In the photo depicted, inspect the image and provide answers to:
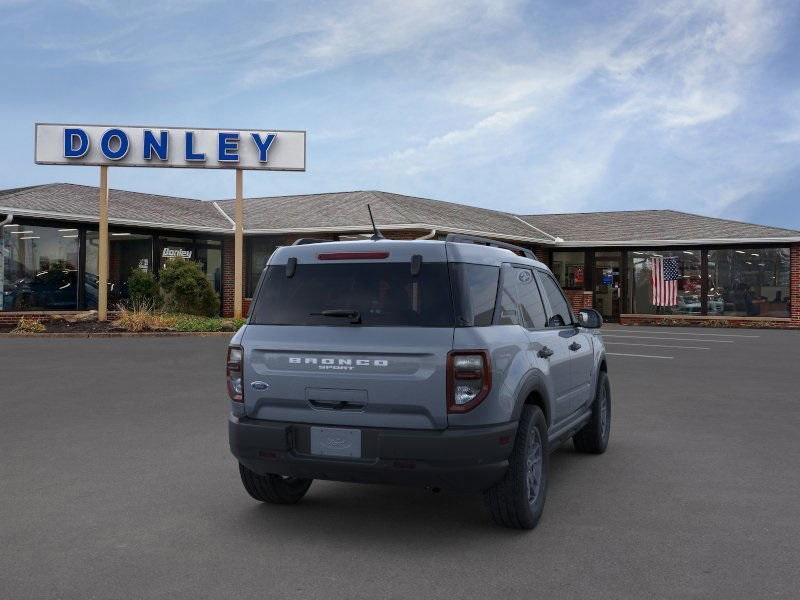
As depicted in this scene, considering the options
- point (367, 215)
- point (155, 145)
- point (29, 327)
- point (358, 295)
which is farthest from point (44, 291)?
point (358, 295)

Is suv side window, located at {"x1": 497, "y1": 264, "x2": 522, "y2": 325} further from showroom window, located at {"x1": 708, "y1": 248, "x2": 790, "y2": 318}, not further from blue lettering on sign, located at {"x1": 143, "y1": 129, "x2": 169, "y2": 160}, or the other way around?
showroom window, located at {"x1": 708, "y1": 248, "x2": 790, "y2": 318}

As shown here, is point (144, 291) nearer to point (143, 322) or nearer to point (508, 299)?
point (143, 322)

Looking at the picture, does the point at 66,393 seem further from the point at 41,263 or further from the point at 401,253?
the point at 41,263

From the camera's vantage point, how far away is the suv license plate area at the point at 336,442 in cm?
467

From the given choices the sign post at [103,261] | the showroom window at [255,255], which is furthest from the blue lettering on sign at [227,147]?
the showroom window at [255,255]

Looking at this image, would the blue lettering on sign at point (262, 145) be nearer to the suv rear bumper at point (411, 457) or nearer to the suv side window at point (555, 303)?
the suv side window at point (555, 303)

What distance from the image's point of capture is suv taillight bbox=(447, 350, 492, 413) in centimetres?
454

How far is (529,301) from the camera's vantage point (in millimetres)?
5805

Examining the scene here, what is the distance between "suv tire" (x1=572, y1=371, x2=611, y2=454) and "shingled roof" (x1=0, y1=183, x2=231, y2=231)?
20.7 meters

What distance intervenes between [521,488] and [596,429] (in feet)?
8.25

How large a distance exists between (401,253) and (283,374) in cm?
104

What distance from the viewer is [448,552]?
4633 millimetres

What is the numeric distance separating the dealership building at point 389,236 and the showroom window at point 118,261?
37 millimetres

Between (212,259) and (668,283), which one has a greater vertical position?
(212,259)
